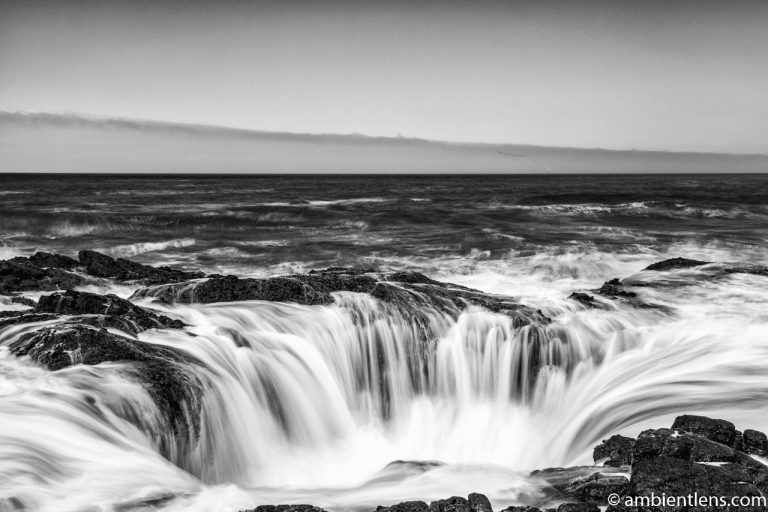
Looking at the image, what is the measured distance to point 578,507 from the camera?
436 centimetres

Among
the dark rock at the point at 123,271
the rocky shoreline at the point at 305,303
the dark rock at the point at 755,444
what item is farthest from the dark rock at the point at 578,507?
the dark rock at the point at 123,271

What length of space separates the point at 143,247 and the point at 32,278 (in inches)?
503

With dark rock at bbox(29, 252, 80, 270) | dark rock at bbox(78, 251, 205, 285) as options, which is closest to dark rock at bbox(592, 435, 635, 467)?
dark rock at bbox(78, 251, 205, 285)

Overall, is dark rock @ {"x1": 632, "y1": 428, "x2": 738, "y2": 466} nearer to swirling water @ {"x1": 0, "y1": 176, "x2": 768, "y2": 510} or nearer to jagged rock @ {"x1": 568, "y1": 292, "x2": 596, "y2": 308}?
swirling water @ {"x1": 0, "y1": 176, "x2": 768, "y2": 510}

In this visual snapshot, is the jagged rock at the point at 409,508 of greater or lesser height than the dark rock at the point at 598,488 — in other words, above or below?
above

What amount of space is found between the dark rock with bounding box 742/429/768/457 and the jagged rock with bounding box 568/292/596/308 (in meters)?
4.78

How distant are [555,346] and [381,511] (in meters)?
5.11

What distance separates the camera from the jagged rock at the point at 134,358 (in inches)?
234

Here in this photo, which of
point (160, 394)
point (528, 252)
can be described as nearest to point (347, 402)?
point (160, 394)

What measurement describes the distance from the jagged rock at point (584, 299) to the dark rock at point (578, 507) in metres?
6.02

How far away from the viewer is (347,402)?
7.86 meters

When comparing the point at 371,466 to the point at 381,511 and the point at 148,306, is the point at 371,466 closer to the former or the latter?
the point at 381,511

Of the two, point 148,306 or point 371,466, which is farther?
point 148,306

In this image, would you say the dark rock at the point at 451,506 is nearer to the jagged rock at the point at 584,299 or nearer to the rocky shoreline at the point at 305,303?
the rocky shoreline at the point at 305,303
